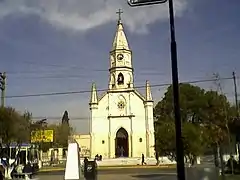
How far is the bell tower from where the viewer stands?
71500 mm

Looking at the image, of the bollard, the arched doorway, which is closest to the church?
the arched doorway

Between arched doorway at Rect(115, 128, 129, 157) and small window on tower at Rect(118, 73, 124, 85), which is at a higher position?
small window on tower at Rect(118, 73, 124, 85)

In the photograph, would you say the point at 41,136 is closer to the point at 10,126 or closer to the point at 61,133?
the point at 10,126

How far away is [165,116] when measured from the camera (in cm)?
6556

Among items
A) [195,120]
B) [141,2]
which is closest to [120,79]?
[195,120]

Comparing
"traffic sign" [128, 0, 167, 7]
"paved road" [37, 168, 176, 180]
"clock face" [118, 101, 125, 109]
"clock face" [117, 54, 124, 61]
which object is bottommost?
"paved road" [37, 168, 176, 180]

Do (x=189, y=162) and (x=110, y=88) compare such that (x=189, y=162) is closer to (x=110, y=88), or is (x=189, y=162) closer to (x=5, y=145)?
(x=5, y=145)

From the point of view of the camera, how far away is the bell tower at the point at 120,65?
235ft

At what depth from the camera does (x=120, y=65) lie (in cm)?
7188

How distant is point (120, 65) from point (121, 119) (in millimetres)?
8966

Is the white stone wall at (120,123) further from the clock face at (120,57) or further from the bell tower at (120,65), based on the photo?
the clock face at (120,57)

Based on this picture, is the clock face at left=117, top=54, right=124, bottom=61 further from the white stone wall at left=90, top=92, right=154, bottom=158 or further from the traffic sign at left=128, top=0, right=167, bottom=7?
the traffic sign at left=128, top=0, right=167, bottom=7

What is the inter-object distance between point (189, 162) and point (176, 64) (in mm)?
21668

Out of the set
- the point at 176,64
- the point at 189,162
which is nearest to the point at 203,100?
the point at 189,162
